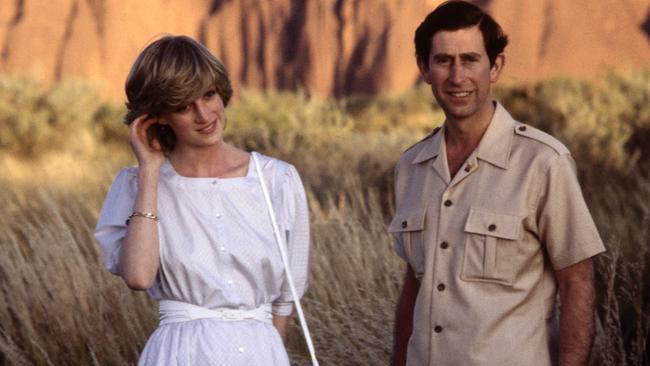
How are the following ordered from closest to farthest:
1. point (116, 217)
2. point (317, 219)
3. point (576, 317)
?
point (576, 317), point (116, 217), point (317, 219)

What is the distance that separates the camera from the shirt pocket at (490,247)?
2662 mm

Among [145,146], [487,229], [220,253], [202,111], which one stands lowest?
[220,253]

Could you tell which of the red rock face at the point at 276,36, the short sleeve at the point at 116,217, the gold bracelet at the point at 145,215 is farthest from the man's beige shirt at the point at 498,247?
the red rock face at the point at 276,36

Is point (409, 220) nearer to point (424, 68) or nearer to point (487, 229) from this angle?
point (487, 229)

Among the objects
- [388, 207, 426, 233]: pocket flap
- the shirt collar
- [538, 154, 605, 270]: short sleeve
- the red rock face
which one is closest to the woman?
[388, 207, 426, 233]: pocket flap

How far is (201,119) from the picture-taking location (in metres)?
2.94

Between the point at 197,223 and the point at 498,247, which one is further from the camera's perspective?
the point at 197,223

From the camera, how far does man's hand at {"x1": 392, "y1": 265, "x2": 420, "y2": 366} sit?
9.79 feet

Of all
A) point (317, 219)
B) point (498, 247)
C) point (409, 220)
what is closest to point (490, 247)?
point (498, 247)

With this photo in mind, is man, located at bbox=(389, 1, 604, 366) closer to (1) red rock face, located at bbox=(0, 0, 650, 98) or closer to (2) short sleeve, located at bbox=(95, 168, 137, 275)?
(2) short sleeve, located at bbox=(95, 168, 137, 275)

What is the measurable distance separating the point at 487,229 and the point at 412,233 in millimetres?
280

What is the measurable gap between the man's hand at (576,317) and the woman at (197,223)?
802 millimetres

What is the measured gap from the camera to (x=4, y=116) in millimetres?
21891

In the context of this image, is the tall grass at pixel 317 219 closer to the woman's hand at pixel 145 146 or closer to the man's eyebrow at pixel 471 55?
the man's eyebrow at pixel 471 55
